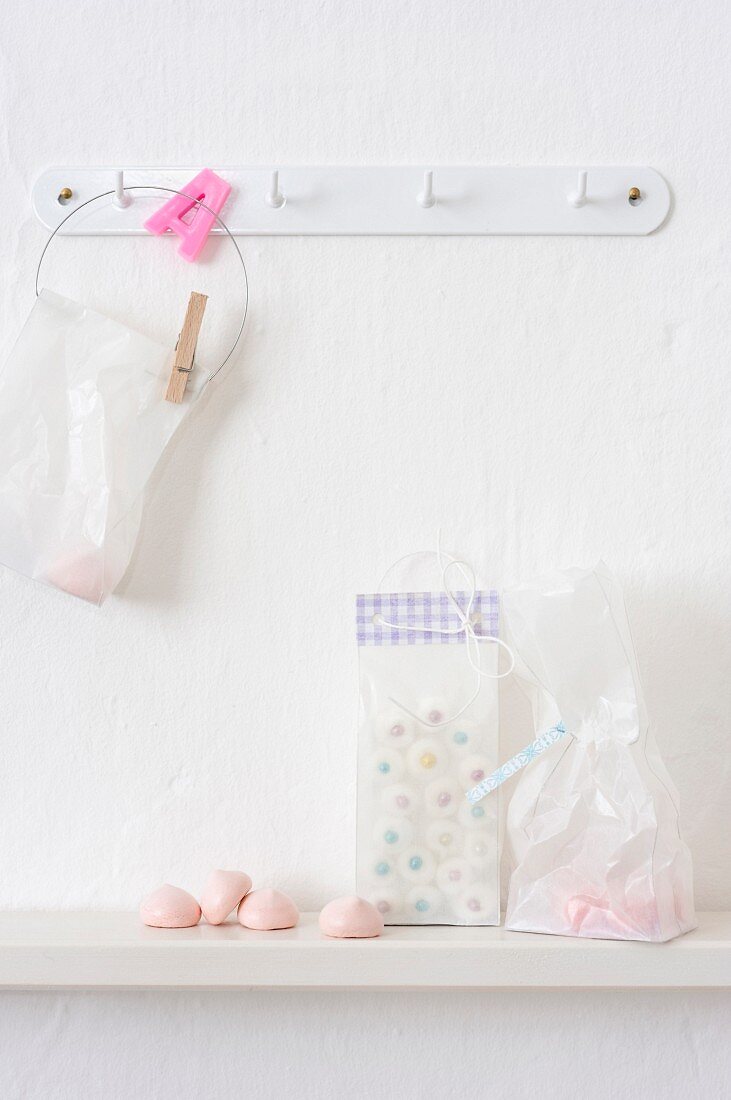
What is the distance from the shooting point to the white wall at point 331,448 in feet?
2.64

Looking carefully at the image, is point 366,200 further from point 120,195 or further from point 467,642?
point 467,642

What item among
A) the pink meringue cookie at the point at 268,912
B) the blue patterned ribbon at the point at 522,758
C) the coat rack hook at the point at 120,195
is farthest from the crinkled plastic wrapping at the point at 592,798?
the coat rack hook at the point at 120,195

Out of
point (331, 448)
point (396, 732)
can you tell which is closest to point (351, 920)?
point (396, 732)

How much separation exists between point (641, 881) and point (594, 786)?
2.8 inches

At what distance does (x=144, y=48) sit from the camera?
853 millimetres

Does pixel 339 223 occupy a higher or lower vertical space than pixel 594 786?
higher

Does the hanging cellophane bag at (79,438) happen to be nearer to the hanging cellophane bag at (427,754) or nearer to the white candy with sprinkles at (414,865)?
the hanging cellophane bag at (427,754)

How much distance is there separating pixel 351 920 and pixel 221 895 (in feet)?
0.34

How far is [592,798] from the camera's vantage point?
710mm

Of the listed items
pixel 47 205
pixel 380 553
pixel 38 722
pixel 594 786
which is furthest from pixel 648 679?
pixel 47 205

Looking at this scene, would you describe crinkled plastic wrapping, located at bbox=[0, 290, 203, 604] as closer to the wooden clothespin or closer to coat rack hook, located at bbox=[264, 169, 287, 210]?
the wooden clothespin

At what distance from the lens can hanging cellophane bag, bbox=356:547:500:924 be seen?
74 centimetres

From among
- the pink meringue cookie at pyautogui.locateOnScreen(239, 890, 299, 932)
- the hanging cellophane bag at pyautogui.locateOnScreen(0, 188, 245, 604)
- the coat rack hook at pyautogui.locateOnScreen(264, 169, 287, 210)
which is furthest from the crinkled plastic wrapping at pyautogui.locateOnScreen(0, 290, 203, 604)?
the pink meringue cookie at pyautogui.locateOnScreen(239, 890, 299, 932)

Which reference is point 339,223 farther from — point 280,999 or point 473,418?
point 280,999
